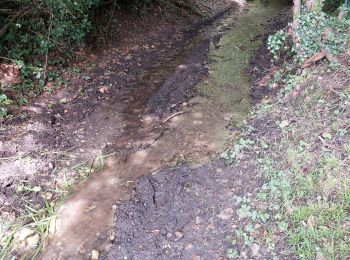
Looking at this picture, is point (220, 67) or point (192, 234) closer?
point (192, 234)

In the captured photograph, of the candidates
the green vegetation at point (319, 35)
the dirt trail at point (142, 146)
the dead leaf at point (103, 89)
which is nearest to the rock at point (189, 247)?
the dirt trail at point (142, 146)

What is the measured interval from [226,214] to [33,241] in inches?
83.1

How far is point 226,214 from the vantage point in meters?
3.75

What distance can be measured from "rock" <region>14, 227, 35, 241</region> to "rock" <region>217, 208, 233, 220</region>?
208cm

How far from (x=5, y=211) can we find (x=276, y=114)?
3.68 metres

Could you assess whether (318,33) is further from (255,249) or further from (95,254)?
(95,254)

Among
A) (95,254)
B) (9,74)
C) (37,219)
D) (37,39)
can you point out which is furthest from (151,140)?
(37,39)

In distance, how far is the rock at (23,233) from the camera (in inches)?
153

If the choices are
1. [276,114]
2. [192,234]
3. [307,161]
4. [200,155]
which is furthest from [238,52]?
[192,234]

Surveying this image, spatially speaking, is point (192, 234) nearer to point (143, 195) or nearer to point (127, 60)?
point (143, 195)

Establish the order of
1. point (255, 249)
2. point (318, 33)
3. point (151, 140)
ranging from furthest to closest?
point (318, 33)
point (151, 140)
point (255, 249)

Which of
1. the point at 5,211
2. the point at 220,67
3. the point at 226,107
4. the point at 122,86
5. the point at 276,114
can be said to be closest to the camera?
the point at 5,211

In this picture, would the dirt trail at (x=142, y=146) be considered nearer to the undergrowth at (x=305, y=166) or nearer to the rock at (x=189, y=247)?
the undergrowth at (x=305, y=166)

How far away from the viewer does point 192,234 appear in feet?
11.8
